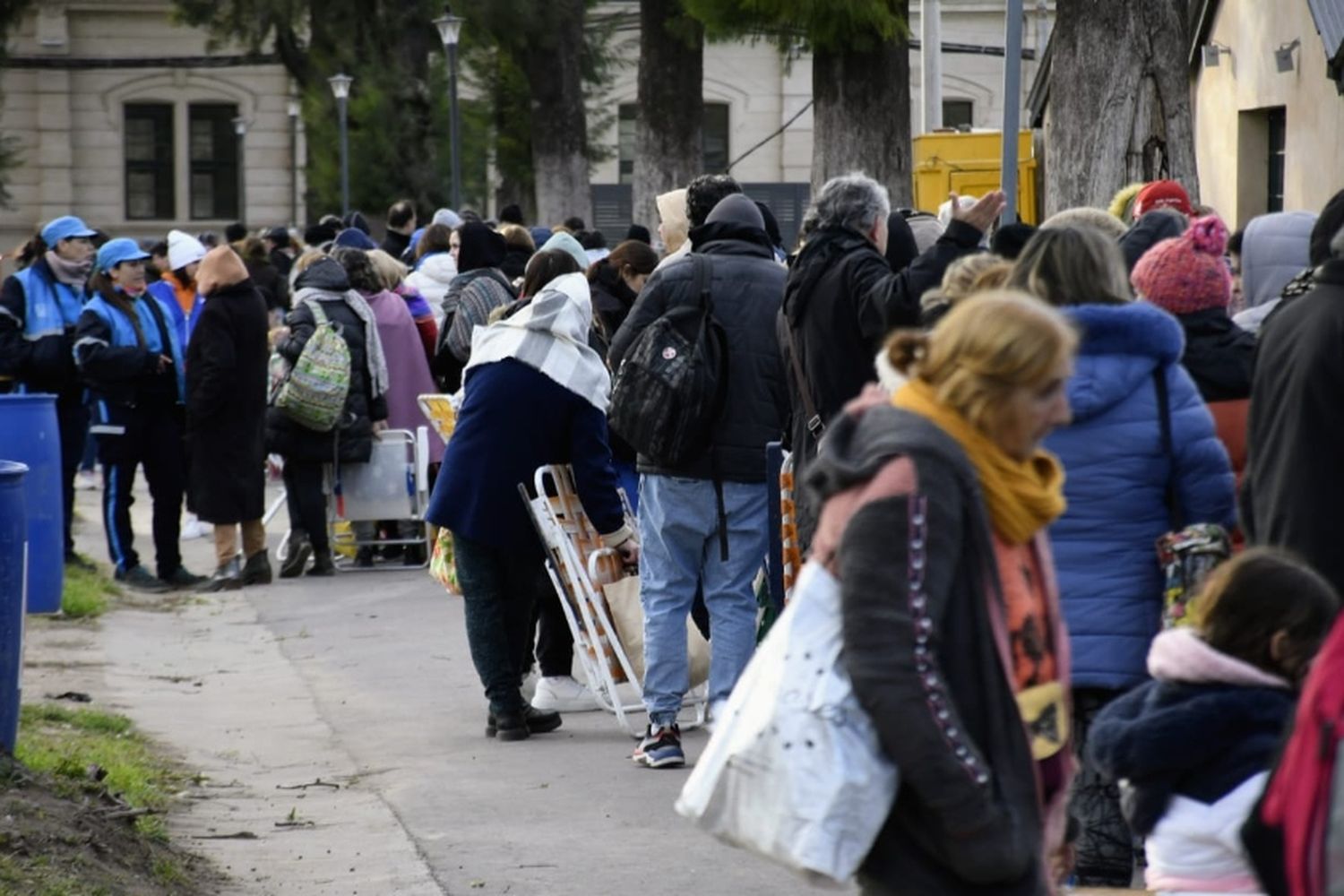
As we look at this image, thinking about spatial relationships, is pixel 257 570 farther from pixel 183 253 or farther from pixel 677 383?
pixel 677 383

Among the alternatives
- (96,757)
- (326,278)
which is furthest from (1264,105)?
(96,757)

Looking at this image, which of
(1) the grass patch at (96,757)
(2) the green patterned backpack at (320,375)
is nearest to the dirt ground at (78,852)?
(1) the grass patch at (96,757)

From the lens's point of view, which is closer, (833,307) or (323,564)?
(833,307)

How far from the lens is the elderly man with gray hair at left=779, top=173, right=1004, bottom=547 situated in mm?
7348

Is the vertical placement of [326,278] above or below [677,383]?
above

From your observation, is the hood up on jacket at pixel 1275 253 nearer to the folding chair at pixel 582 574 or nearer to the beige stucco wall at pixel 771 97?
the folding chair at pixel 582 574

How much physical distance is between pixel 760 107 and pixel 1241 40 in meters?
37.7

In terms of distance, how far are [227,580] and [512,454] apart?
570 centimetres

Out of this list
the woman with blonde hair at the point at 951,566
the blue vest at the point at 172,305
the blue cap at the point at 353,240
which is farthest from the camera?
the blue cap at the point at 353,240

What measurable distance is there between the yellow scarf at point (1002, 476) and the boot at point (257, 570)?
10588mm

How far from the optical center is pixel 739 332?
8.09 meters

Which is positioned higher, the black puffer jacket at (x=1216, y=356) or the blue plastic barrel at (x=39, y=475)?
the black puffer jacket at (x=1216, y=356)

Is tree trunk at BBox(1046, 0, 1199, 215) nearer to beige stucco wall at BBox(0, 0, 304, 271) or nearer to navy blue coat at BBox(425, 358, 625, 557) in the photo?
navy blue coat at BBox(425, 358, 625, 557)

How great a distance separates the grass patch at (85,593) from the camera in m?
12.7
